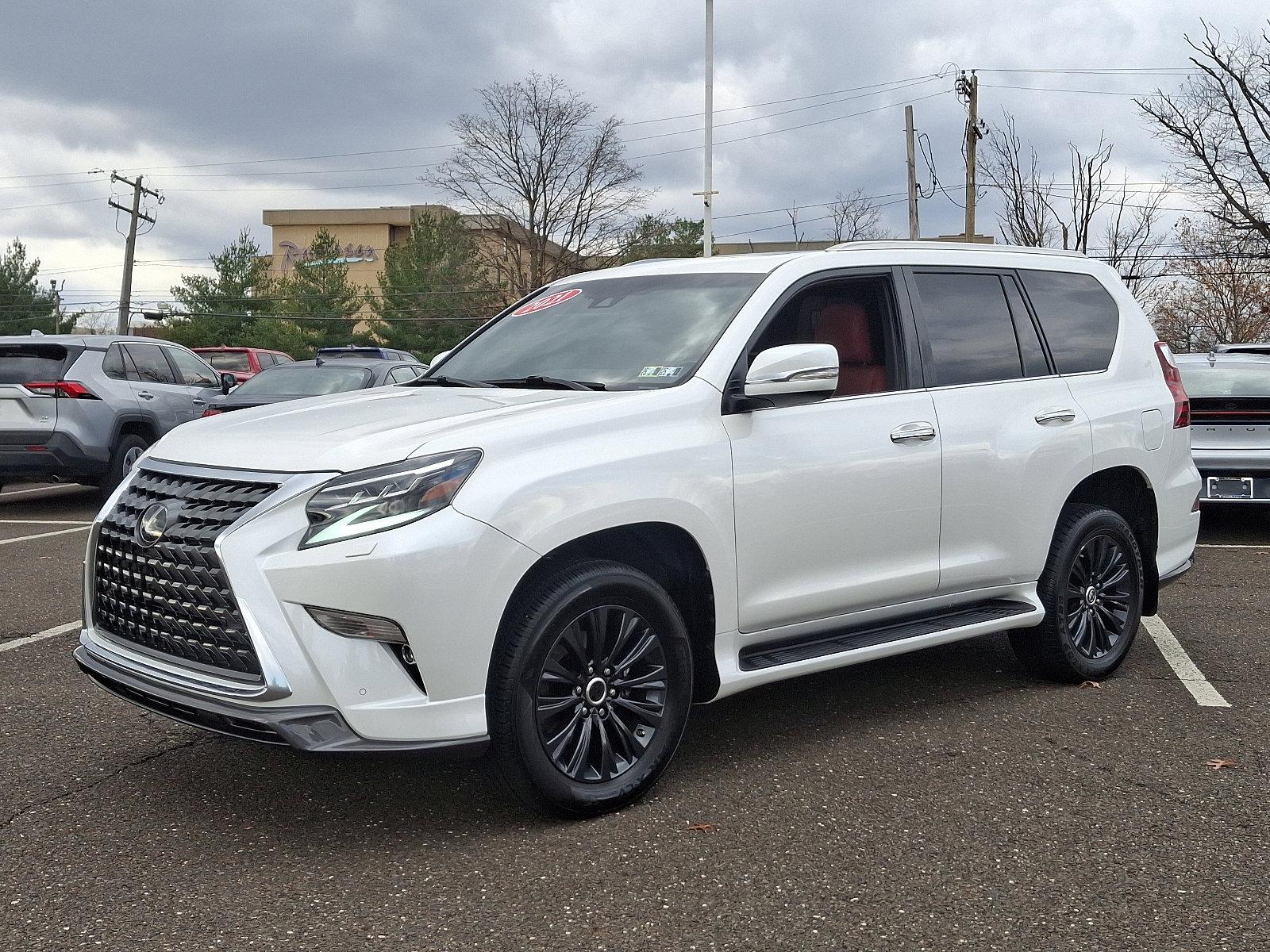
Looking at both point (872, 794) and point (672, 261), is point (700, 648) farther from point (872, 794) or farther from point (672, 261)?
point (672, 261)

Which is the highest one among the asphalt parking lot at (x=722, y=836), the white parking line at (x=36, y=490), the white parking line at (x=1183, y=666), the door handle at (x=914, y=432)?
the door handle at (x=914, y=432)

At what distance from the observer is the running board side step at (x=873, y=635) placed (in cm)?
450

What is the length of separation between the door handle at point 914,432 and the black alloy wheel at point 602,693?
4.31ft

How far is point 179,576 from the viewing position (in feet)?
12.3

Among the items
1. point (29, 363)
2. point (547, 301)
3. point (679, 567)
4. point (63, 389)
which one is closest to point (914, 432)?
point (679, 567)

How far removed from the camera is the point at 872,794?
13.9ft

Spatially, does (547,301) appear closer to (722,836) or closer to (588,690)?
(588,690)

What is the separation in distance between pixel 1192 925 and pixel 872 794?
1.16 m

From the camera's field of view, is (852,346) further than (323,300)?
No

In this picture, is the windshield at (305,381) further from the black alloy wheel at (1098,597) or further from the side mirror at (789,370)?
the side mirror at (789,370)

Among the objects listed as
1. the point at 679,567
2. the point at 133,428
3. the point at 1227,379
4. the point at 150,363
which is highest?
the point at 150,363

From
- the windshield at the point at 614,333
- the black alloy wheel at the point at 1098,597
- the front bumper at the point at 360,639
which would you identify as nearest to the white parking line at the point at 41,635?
the windshield at the point at 614,333

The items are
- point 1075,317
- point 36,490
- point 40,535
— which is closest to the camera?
point 1075,317

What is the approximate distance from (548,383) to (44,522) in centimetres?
869
